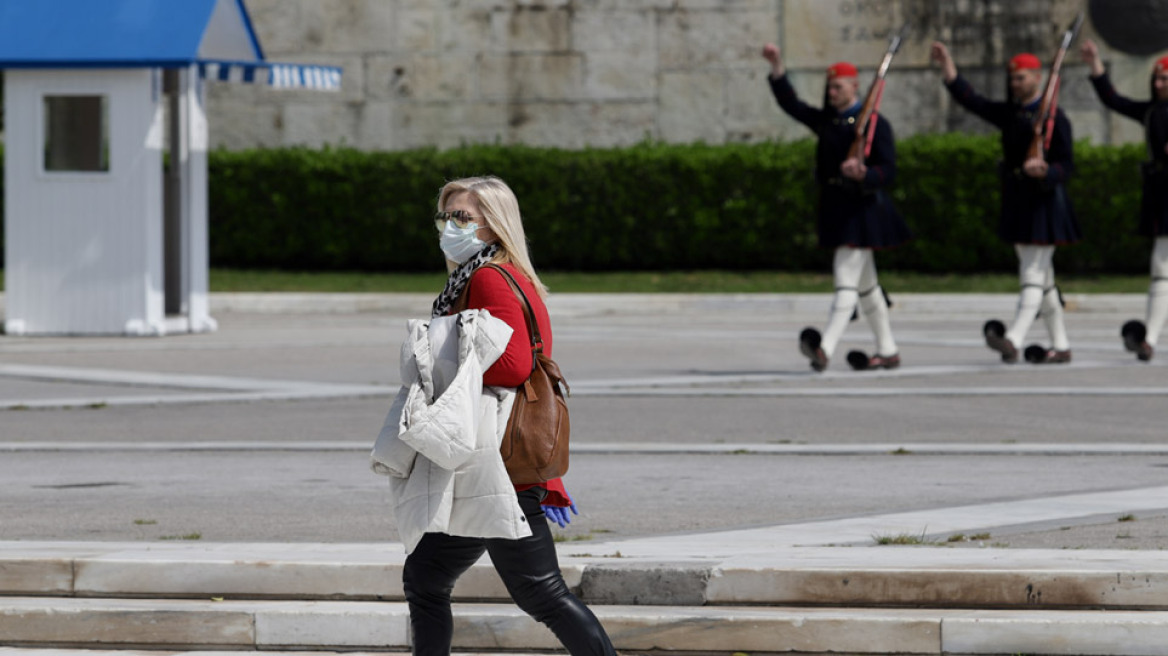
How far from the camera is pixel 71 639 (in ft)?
20.1

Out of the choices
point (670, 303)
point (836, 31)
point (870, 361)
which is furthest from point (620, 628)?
point (836, 31)

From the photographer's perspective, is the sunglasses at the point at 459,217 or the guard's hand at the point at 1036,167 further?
the guard's hand at the point at 1036,167

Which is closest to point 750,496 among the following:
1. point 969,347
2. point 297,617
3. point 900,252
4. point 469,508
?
point 297,617

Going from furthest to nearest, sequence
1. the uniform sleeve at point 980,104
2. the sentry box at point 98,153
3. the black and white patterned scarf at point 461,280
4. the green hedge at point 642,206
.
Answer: the green hedge at point 642,206
the sentry box at point 98,153
the uniform sleeve at point 980,104
the black and white patterned scarf at point 461,280

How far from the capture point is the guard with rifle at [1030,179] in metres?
14.1

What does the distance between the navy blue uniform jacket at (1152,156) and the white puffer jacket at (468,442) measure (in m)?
10.2

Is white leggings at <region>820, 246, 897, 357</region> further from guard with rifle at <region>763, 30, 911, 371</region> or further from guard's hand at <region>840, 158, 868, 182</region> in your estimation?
guard's hand at <region>840, 158, 868, 182</region>

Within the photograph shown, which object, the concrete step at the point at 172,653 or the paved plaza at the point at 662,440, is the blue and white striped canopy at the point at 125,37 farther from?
the concrete step at the point at 172,653

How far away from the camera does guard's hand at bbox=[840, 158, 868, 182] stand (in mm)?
13477

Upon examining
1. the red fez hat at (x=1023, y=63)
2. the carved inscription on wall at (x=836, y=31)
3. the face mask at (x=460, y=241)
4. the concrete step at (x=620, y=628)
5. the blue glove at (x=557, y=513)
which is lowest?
the concrete step at (x=620, y=628)

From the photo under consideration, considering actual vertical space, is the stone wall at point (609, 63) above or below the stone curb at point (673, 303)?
above

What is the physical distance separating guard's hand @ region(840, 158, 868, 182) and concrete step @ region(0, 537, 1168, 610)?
23.3 feet

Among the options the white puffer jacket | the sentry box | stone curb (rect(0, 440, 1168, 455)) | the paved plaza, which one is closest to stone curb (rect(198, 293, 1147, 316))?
the paved plaza

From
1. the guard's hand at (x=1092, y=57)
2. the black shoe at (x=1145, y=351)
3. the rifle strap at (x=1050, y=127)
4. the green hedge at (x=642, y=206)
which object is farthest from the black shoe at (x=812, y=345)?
the green hedge at (x=642, y=206)
